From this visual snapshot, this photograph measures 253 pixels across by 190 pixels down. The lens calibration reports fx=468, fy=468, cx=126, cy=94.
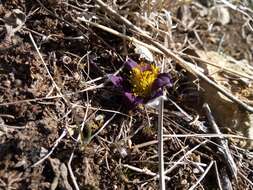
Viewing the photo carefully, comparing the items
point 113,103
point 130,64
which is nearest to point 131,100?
point 113,103

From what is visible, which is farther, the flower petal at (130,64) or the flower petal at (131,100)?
the flower petal at (130,64)

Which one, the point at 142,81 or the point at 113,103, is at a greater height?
the point at 142,81

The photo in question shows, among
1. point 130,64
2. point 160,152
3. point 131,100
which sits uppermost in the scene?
point 130,64

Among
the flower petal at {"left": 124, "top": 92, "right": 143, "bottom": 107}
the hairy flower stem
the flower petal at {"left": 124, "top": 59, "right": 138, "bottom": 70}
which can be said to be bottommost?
the hairy flower stem

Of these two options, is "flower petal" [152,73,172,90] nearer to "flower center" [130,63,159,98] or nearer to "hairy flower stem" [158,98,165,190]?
"flower center" [130,63,159,98]

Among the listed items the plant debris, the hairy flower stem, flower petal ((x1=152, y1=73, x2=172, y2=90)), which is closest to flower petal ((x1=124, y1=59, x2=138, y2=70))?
the plant debris

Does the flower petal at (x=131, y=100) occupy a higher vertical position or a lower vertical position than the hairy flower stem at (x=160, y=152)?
higher

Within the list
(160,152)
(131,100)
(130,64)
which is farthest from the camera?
(130,64)

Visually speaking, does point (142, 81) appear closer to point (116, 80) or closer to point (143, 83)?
point (143, 83)

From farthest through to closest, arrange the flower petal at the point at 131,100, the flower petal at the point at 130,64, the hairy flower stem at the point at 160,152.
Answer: the flower petal at the point at 130,64
the flower petal at the point at 131,100
the hairy flower stem at the point at 160,152

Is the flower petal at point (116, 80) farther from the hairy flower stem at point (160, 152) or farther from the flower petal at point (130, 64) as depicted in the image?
the hairy flower stem at point (160, 152)

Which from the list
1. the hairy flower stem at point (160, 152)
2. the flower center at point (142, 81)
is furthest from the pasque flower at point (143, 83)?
the hairy flower stem at point (160, 152)
